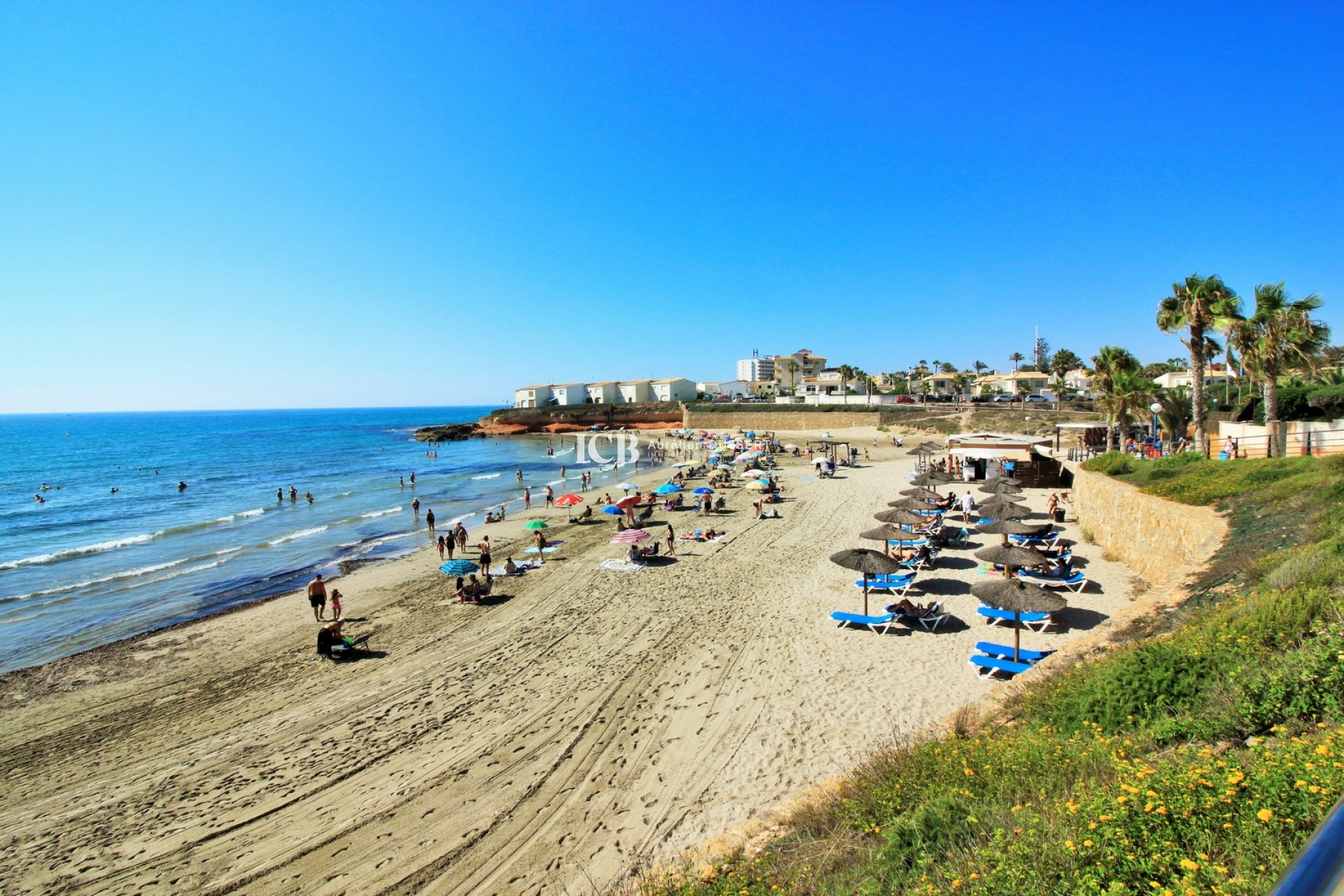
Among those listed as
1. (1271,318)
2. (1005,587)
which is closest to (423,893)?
(1005,587)

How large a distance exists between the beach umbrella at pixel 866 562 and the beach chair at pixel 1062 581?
358cm

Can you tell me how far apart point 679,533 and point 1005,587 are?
1342cm

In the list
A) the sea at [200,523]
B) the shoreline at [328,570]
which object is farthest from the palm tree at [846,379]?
the shoreline at [328,570]

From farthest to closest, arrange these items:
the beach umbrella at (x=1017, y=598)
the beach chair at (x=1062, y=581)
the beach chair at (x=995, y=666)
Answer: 1. the beach chair at (x=1062, y=581)
2. the beach chair at (x=995, y=666)
3. the beach umbrella at (x=1017, y=598)

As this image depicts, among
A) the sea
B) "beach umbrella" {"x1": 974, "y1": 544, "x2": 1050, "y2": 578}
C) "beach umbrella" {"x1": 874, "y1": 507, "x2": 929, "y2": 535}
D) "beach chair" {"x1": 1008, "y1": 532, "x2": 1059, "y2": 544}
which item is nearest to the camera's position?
"beach umbrella" {"x1": 974, "y1": 544, "x2": 1050, "y2": 578}

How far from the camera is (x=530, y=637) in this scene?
13.1 meters

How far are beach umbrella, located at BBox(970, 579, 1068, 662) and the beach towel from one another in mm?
9730

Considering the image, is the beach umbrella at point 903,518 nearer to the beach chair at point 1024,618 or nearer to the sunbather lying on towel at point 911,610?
the beach chair at point 1024,618

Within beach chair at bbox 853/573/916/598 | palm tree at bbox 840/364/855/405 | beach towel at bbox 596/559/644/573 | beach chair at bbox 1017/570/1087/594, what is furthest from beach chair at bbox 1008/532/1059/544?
palm tree at bbox 840/364/855/405

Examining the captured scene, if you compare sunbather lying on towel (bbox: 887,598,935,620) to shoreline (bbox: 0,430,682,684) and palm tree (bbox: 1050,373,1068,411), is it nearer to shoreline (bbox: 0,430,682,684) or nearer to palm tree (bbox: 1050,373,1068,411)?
shoreline (bbox: 0,430,682,684)

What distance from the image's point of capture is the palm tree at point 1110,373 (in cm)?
2595

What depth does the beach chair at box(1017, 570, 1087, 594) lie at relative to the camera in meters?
13.5

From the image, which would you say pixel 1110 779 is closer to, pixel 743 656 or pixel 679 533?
pixel 743 656

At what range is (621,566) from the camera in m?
18.2
